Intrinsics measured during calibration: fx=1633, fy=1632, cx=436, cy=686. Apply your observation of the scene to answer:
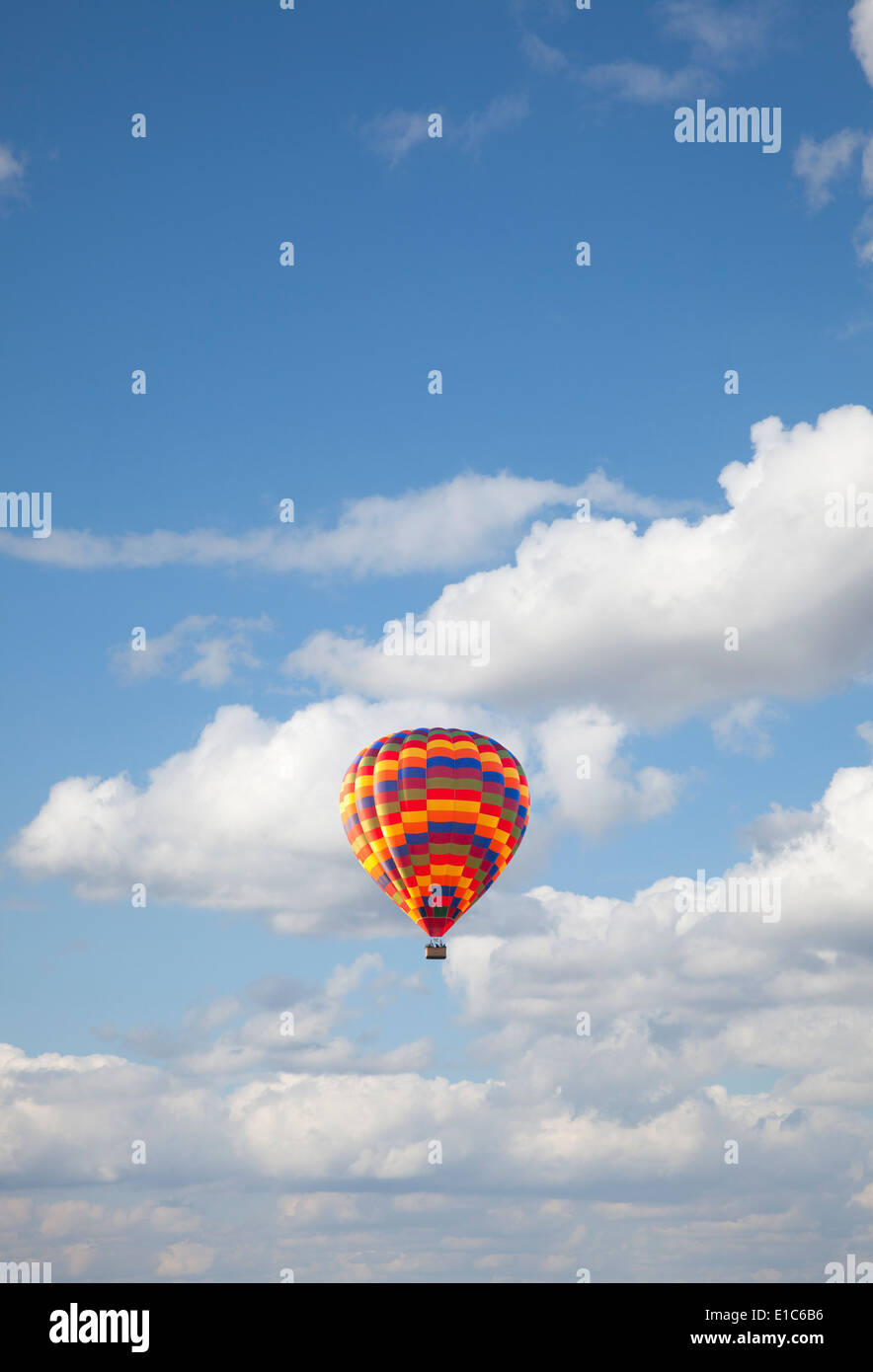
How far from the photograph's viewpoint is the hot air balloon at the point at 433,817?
93938mm

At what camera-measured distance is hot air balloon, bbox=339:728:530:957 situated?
93938 millimetres

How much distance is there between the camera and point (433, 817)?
9375 cm
